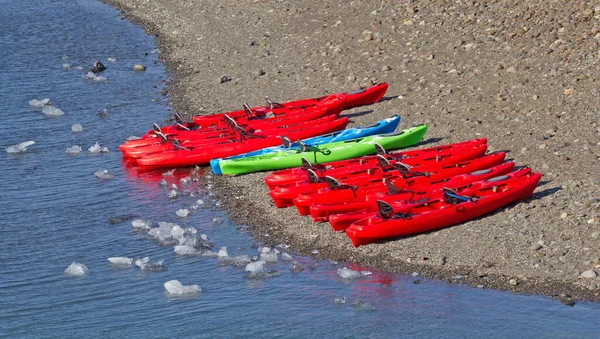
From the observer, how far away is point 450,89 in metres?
23.4

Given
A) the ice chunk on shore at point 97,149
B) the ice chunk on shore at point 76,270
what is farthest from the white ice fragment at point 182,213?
the ice chunk on shore at point 97,149

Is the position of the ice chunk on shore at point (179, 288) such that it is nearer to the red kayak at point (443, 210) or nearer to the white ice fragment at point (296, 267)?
the white ice fragment at point (296, 267)

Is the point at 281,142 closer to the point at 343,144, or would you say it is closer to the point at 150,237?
the point at 343,144

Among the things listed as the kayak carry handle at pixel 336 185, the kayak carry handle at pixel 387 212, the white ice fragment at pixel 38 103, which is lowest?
the white ice fragment at pixel 38 103

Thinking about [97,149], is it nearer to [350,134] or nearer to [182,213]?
[182,213]

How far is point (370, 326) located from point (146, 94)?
15.7 m

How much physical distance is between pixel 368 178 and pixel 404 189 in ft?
3.42

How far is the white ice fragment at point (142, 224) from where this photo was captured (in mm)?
18688

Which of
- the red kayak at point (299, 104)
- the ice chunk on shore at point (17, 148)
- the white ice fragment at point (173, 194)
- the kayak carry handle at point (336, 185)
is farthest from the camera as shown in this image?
the ice chunk on shore at point (17, 148)

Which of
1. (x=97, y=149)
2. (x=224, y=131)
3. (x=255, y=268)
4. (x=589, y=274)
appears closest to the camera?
(x=589, y=274)

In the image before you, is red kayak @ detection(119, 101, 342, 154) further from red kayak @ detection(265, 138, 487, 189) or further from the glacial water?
→ red kayak @ detection(265, 138, 487, 189)

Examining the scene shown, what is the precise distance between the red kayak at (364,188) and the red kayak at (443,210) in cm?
127

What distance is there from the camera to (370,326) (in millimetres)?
14664

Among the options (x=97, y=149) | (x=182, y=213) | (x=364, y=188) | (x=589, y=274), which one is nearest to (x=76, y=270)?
(x=182, y=213)
